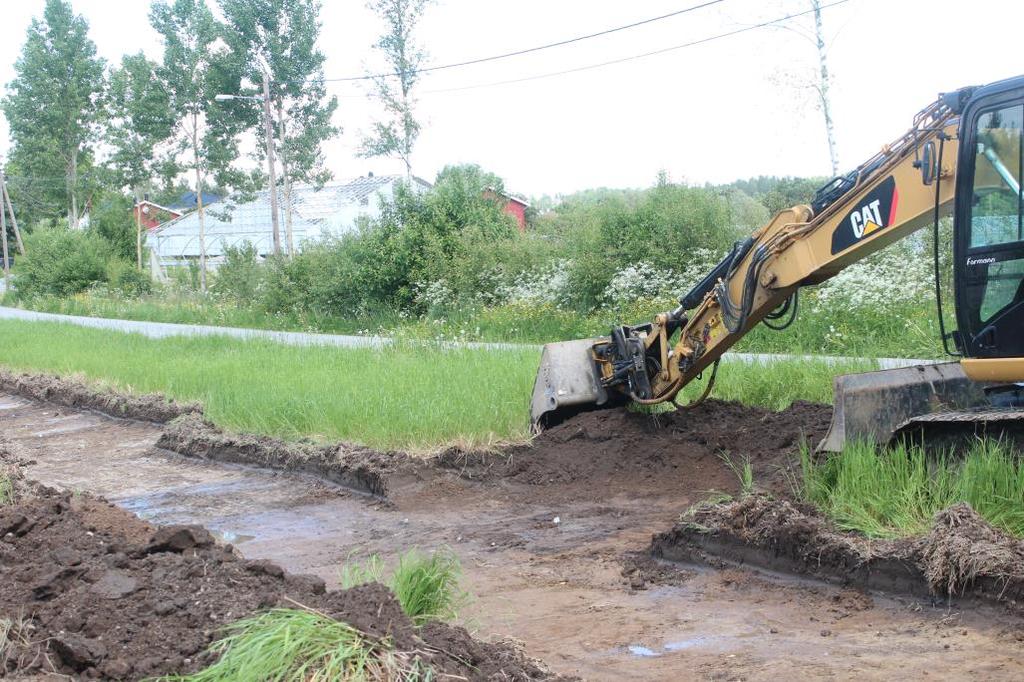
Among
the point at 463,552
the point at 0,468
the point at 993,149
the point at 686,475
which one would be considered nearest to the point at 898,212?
the point at 993,149

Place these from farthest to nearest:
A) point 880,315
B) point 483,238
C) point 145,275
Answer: point 145,275, point 483,238, point 880,315

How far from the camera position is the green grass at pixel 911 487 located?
5.84m

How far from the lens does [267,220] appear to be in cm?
6475

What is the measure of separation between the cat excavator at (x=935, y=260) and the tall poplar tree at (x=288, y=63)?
36591 mm

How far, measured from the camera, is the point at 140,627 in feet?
14.0

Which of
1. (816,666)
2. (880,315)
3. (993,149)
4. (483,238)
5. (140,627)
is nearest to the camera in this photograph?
(140,627)

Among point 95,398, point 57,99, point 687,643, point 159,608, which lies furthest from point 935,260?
point 57,99

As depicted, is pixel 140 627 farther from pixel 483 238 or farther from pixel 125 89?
pixel 125 89

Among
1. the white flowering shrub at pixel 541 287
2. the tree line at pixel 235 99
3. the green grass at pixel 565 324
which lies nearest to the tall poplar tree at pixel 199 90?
the tree line at pixel 235 99

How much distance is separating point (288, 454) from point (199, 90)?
39793 mm

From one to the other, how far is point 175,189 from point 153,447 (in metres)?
38.8

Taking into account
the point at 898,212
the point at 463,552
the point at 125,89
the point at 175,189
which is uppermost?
the point at 125,89

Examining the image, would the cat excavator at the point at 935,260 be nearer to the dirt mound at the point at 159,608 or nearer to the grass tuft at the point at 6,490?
the dirt mound at the point at 159,608

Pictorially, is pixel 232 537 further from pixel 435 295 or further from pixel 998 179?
pixel 435 295
